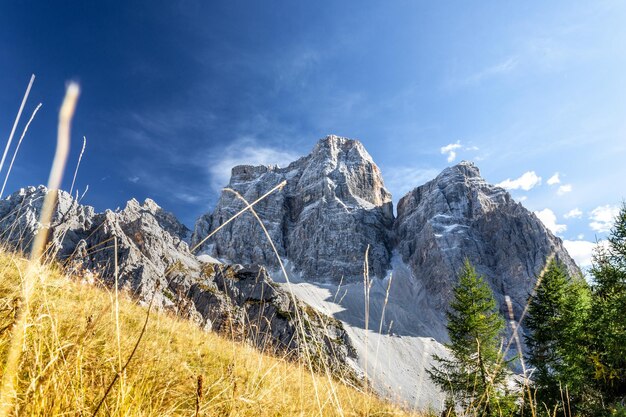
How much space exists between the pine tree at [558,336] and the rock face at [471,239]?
378 feet

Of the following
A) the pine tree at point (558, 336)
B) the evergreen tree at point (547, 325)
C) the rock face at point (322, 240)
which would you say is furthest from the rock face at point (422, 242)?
the pine tree at point (558, 336)

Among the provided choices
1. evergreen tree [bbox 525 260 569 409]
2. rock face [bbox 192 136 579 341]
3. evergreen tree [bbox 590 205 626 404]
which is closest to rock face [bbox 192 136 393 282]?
rock face [bbox 192 136 579 341]

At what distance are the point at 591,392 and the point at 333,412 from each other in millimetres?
25436

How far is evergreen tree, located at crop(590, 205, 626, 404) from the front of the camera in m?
16.9

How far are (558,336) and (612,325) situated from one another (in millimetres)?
7291

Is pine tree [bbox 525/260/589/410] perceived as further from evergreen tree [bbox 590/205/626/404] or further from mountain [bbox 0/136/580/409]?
mountain [bbox 0/136/580/409]

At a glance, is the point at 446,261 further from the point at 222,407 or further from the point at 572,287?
the point at 222,407

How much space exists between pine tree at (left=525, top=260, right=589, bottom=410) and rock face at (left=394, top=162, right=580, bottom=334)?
115m

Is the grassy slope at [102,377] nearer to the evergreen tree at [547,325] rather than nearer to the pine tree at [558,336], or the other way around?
the pine tree at [558,336]

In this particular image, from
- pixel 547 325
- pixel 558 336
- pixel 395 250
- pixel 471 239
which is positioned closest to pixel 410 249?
pixel 395 250

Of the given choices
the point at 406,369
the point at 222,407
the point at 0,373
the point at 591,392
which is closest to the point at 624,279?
the point at 591,392

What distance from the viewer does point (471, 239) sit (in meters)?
154

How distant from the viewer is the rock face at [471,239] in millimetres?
138000

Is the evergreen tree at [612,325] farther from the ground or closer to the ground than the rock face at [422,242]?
closer to the ground
